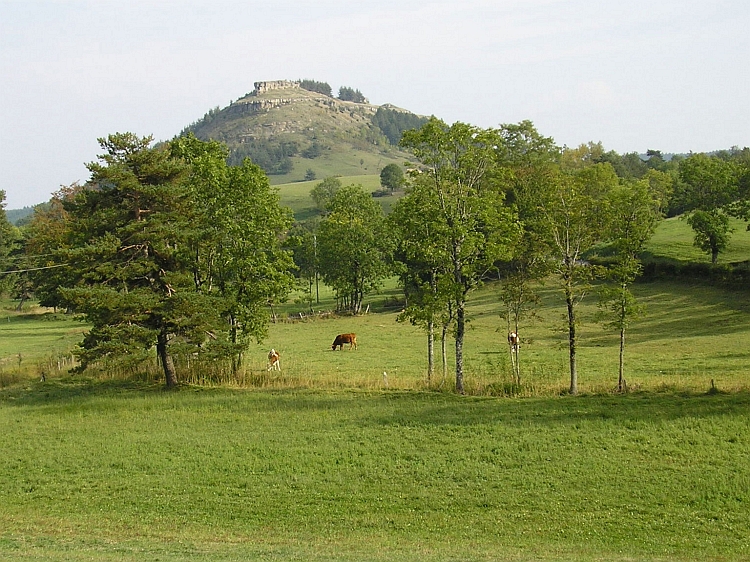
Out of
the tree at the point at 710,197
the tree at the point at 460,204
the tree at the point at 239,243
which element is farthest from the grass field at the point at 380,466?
the tree at the point at 710,197

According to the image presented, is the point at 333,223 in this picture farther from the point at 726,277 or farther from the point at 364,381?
Answer: the point at 364,381

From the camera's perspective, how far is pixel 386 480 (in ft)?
64.2

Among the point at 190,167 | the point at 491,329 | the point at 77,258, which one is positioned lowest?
the point at 491,329

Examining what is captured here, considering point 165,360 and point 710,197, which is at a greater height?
point 710,197

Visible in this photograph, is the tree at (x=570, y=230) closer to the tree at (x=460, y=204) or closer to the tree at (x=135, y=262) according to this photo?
the tree at (x=460, y=204)

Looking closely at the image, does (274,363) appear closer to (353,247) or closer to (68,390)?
(68,390)

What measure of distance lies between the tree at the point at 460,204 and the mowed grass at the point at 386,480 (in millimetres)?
4985

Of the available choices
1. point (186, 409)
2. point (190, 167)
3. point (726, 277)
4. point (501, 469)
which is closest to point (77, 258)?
point (190, 167)

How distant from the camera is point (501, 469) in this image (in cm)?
1994

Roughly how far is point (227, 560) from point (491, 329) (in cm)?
4213

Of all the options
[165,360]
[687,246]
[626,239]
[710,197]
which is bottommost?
[165,360]

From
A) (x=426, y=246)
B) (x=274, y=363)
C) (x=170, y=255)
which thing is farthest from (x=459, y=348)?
(x=170, y=255)

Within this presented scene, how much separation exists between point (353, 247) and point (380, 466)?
50.1m

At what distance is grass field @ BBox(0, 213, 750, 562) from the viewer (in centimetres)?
1579
